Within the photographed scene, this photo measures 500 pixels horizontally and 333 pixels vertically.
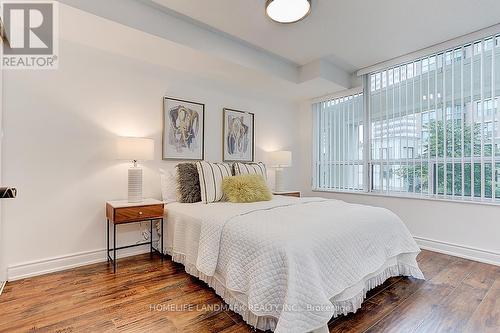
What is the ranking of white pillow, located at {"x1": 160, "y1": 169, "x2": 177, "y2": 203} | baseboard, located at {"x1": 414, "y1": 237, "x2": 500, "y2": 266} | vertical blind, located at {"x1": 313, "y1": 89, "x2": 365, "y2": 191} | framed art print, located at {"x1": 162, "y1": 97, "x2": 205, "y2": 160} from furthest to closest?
vertical blind, located at {"x1": 313, "y1": 89, "x2": 365, "y2": 191}
framed art print, located at {"x1": 162, "y1": 97, "x2": 205, "y2": 160}
white pillow, located at {"x1": 160, "y1": 169, "x2": 177, "y2": 203}
baseboard, located at {"x1": 414, "y1": 237, "x2": 500, "y2": 266}

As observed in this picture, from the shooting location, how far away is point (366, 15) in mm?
2535

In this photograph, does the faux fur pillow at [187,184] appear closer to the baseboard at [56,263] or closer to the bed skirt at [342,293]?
the bed skirt at [342,293]

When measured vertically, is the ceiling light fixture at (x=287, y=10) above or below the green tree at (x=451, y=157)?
above

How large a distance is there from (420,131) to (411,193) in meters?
0.84

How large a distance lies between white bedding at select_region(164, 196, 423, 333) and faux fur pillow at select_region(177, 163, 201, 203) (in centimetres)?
42

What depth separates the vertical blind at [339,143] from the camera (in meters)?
4.10

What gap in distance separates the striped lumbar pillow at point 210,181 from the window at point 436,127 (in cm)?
233

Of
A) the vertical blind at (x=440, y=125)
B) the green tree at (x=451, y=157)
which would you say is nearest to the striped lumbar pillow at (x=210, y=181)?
the vertical blind at (x=440, y=125)

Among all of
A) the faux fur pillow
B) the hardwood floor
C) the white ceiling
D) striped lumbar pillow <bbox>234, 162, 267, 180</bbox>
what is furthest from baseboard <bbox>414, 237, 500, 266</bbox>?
the faux fur pillow

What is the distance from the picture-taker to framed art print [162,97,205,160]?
323cm

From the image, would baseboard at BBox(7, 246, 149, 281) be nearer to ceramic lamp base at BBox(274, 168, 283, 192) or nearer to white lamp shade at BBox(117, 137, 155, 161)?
white lamp shade at BBox(117, 137, 155, 161)

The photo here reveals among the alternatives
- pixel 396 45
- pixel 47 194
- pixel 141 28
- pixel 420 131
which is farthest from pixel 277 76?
pixel 47 194

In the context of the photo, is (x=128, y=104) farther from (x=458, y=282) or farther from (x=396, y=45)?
(x=458, y=282)

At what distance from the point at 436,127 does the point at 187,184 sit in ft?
10.3
